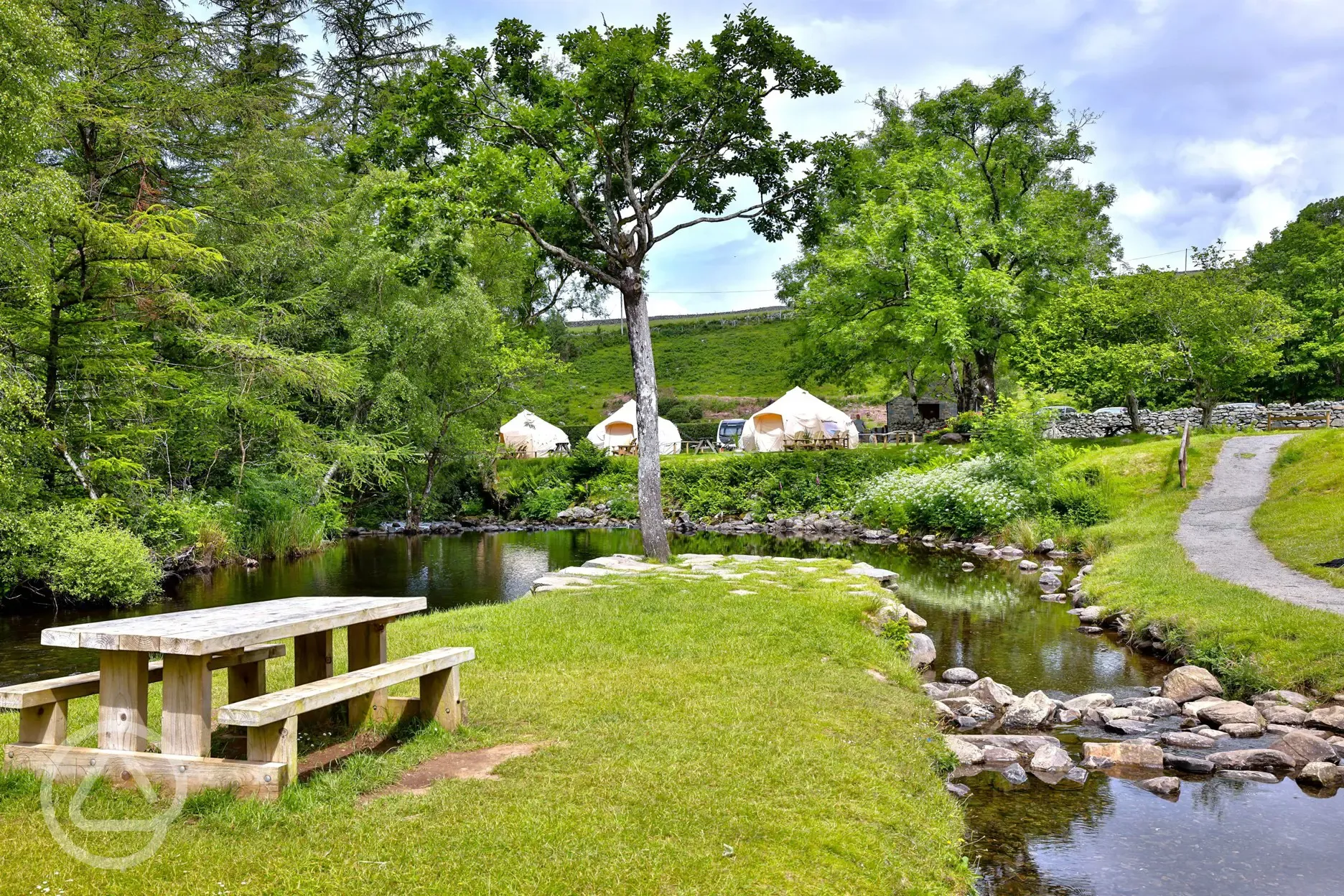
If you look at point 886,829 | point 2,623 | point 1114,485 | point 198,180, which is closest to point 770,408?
point 1114,485

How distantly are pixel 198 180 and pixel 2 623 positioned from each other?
1364 cm

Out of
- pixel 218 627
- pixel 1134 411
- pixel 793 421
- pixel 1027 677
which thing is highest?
pixel 793 421

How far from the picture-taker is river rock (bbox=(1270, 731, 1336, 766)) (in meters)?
6.64

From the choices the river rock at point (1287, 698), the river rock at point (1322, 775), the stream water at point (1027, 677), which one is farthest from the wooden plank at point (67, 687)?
the river rock at point (1287, 698)

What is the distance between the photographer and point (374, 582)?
54.4 ft

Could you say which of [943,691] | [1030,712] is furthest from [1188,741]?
[943,691]

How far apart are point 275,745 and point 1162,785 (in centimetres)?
604

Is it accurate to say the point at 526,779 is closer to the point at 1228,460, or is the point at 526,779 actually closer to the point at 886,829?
the point at 886,829

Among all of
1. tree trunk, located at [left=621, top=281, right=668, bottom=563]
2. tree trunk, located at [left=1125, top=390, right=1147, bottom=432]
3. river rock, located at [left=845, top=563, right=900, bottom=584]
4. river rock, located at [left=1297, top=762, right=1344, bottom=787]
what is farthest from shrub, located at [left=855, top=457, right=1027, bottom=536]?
river rock, located at [left=1297, top=762, right=1344, bottom=787]

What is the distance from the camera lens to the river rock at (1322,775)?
6.33m

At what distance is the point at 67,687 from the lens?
4.41m

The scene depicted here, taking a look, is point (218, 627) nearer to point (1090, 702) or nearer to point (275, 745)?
point (275, 745)

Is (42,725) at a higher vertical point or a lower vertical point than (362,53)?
lower

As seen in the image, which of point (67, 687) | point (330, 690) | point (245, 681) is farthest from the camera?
point (245, 681)
